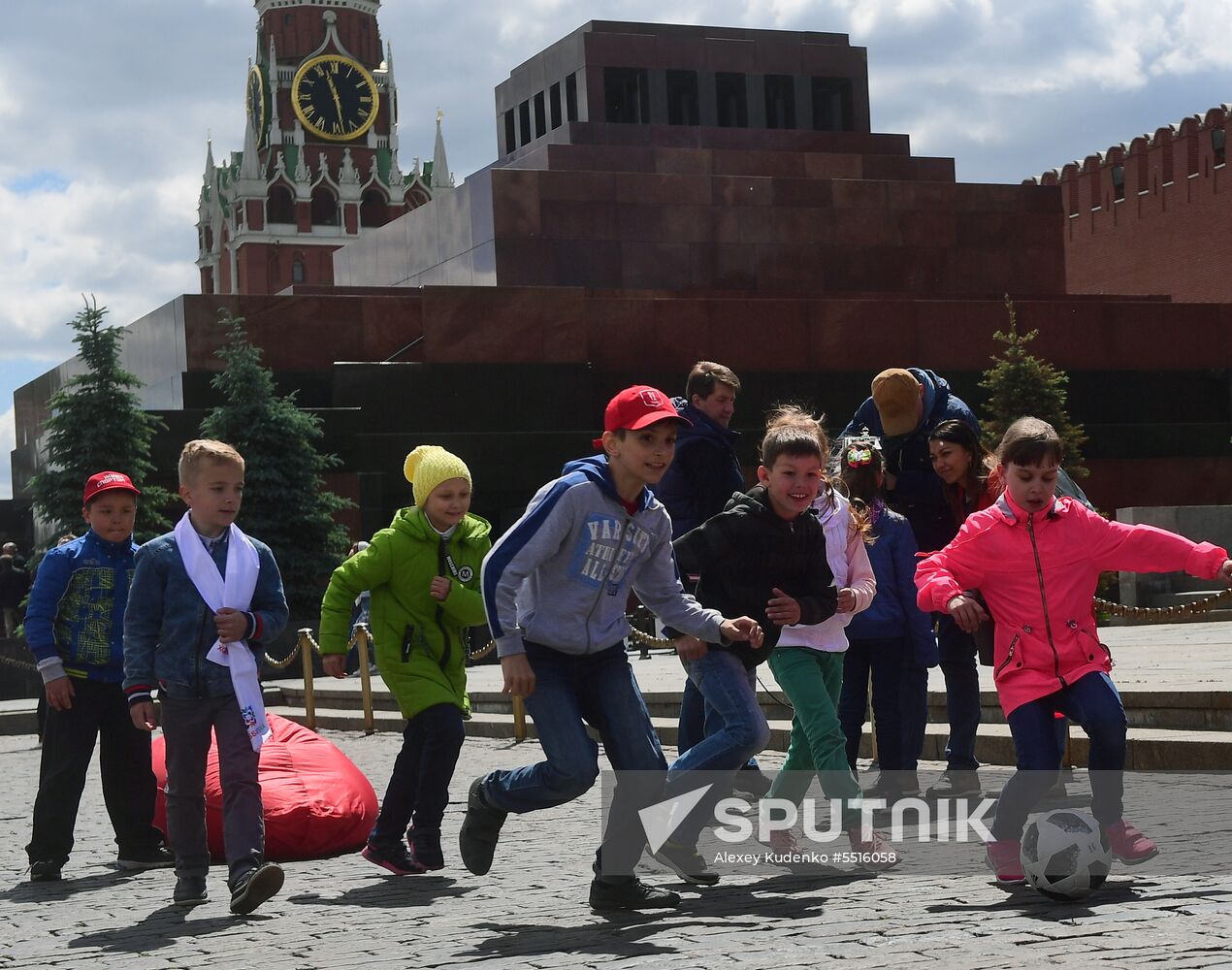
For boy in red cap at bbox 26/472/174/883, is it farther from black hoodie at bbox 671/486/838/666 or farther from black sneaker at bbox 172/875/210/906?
black hoodie at bbox 671/486/838/666

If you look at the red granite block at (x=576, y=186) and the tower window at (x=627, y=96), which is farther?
the tower window at (x=627, y=96)

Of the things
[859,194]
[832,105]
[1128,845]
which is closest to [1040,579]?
[1128,845]

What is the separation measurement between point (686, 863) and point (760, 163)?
89.5 feet

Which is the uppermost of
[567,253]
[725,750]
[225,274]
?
[225,274]

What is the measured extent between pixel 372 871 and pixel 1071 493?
2831 millimetres

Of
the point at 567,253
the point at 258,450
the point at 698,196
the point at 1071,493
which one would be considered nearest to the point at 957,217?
the point at 698,196

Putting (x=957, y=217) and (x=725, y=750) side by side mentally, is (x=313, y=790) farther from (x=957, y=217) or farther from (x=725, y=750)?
(x=957, y=217)

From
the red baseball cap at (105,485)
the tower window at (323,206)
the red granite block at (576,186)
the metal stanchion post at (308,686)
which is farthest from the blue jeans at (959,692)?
the tower window at (323,206)

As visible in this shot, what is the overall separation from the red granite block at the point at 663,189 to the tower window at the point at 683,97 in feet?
14.8

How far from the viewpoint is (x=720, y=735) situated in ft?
18.7

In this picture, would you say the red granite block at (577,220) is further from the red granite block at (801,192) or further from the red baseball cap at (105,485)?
the red baseball cap at (105,485)

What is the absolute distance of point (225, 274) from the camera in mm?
109000

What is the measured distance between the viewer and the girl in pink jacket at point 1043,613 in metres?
5.48

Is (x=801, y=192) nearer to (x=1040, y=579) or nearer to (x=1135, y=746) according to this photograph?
(x=1135, y=746)
